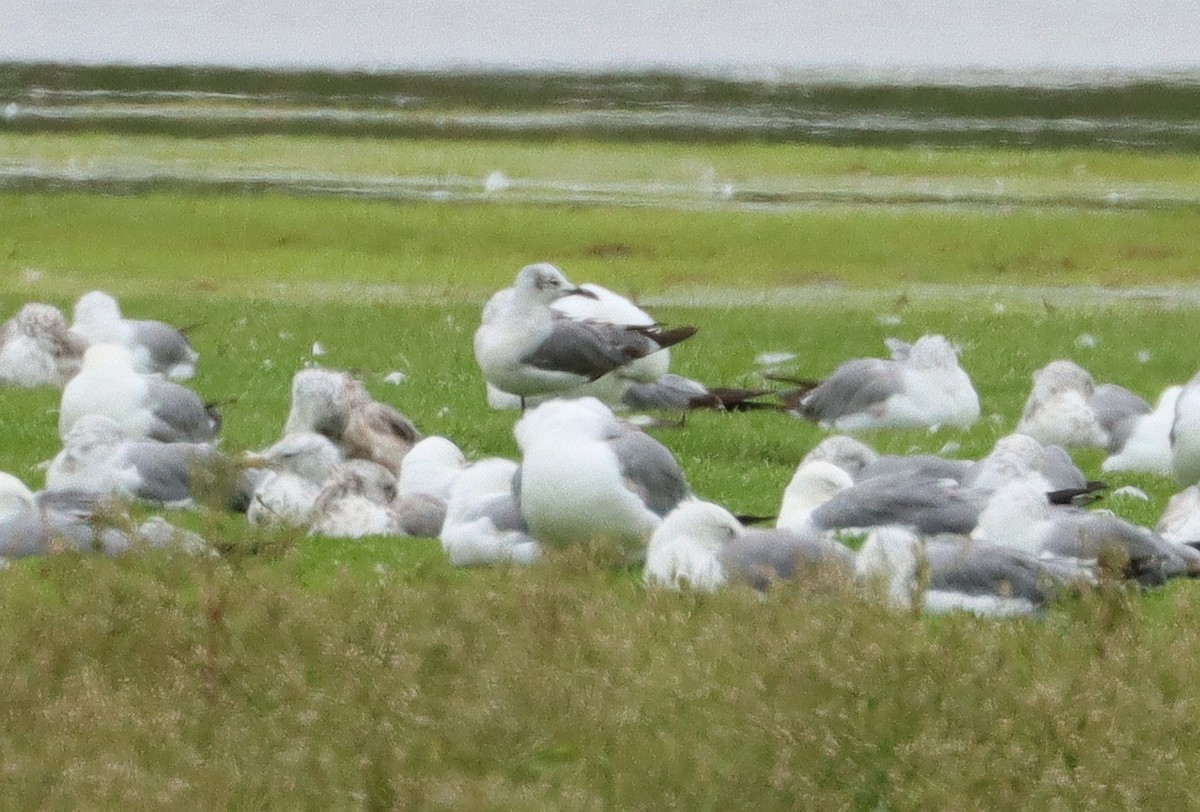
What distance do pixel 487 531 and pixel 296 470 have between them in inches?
75.1

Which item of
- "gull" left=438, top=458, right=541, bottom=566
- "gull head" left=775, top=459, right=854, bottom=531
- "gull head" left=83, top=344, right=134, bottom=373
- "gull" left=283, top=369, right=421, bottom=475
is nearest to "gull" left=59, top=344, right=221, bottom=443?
"gull head" left=83, top=344, right=134, bottom=373

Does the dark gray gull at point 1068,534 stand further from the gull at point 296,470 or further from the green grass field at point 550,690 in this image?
the gull at point 296,470

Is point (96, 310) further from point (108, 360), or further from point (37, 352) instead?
point (108, 360)

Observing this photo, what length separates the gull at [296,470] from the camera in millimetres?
9172

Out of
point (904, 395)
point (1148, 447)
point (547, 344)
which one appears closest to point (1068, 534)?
point (1148, 447)

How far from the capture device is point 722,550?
23.7 feet

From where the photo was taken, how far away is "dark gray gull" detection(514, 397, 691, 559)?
7969 millimetres

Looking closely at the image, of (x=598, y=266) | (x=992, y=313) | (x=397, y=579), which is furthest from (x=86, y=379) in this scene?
(x=598, y=266)

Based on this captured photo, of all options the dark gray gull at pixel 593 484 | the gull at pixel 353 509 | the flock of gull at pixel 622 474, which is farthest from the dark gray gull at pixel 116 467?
the dark gray gull at pixel 593 484

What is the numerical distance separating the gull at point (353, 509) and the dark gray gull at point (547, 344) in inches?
93.6

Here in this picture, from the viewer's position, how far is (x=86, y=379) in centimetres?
1086

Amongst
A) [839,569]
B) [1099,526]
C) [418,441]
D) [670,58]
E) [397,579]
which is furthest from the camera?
[670,58]

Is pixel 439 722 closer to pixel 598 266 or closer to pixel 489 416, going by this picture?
pixel 489 416

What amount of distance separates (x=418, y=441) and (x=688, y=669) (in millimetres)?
5204
